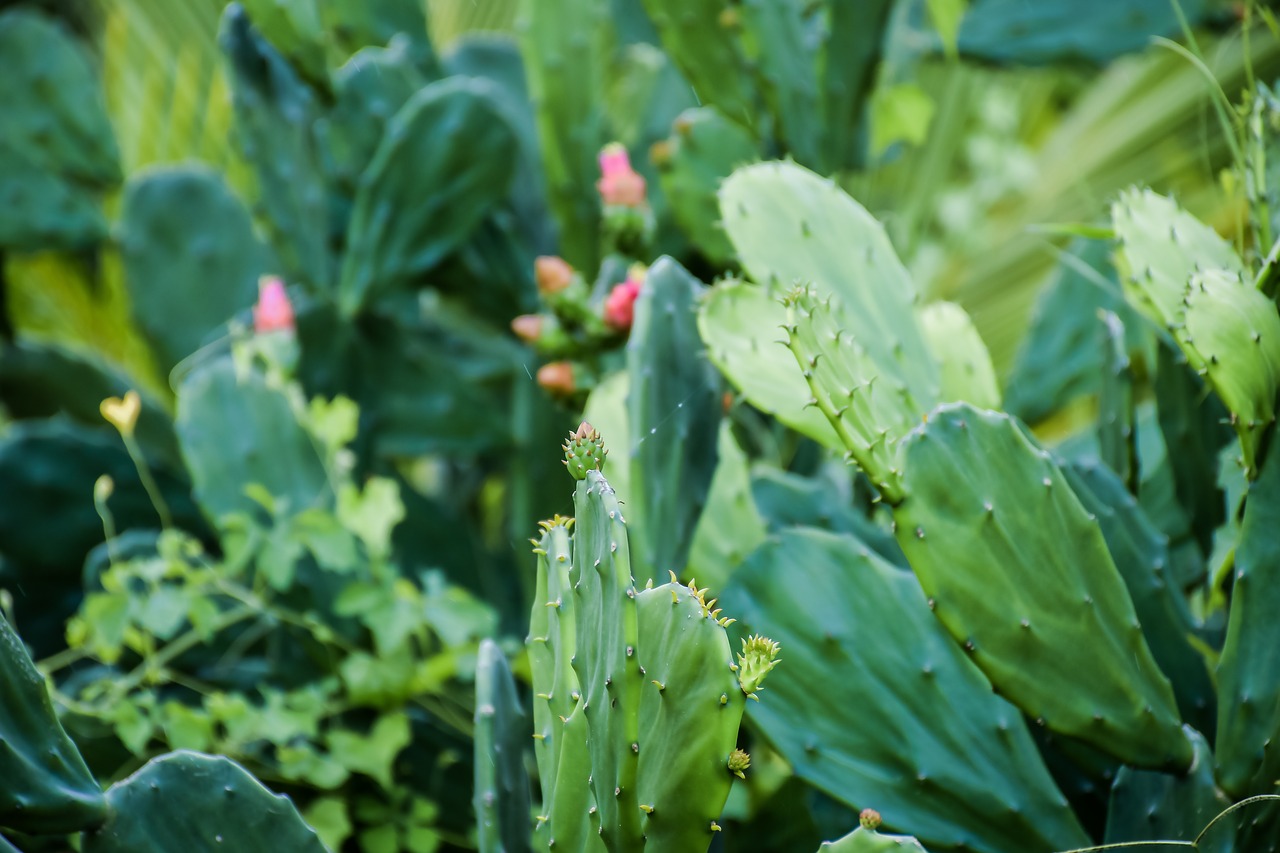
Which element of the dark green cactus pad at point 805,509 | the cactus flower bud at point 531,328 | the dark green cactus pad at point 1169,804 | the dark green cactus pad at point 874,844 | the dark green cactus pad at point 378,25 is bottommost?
the dark green cactus pad at point 1169,804

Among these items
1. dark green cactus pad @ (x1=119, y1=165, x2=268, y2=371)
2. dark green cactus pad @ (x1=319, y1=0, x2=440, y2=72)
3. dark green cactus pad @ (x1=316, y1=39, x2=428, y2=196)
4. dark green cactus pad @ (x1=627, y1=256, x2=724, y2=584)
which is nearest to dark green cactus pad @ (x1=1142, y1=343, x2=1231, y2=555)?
dark green cactus pad @ (x1=627, y1=256, x2=724, y2=584)

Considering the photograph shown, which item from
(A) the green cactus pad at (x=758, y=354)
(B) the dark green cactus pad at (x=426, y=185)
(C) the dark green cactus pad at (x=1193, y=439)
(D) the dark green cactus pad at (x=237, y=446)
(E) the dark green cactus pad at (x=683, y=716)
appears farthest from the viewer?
(B) the dark green cactus pad at (x=426, y=185)

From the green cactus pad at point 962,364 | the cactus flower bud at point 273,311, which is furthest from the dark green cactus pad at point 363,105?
the green cactus pad at point 962,364

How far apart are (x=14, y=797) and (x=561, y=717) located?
322mm

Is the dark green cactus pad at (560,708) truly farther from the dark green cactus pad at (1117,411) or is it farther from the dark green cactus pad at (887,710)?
the dark green cactus pad at (1117,411)

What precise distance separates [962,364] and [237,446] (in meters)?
0.71

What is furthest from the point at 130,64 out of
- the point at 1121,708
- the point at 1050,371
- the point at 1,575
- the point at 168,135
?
the point at 1121,708

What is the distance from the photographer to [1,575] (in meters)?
1.40

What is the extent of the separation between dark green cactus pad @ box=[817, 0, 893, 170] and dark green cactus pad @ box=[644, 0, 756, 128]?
0.27 feet

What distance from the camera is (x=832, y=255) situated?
881 millimetres

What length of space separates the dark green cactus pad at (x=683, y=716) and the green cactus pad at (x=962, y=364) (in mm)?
390

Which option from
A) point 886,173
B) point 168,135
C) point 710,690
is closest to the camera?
point 710,690

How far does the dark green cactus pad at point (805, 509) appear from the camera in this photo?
1.01 meters

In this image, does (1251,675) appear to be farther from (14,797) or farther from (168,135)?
(168,135)
